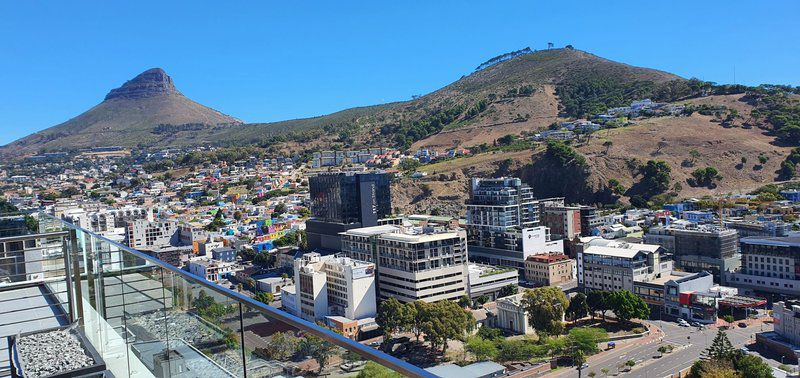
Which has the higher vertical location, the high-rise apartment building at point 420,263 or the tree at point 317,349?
the tree at point 317,349

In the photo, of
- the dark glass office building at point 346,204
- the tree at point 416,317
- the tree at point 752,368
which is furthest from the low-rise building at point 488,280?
the tree at point 752,368

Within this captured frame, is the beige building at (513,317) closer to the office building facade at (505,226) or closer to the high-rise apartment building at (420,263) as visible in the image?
the high-rise apartment building at (420,263)

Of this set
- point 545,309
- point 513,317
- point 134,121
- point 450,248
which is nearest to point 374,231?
point 450,248

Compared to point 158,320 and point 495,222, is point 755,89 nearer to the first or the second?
point 495,222

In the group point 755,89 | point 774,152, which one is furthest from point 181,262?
point 755,89

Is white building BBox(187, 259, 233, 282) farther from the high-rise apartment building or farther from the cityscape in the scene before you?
the high-rise apartment building

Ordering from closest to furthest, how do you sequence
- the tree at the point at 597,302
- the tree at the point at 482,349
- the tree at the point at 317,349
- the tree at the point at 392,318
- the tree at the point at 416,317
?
the tree at the point at 317,349 → the tree at the point at 482,349 → the tree at the point at 416,317 → the tree at the point at 392,318 → the tree at the point at 597,302

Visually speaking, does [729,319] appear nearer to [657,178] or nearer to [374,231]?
[374,231]

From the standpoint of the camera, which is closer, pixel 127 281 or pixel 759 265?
pixel 127 281
